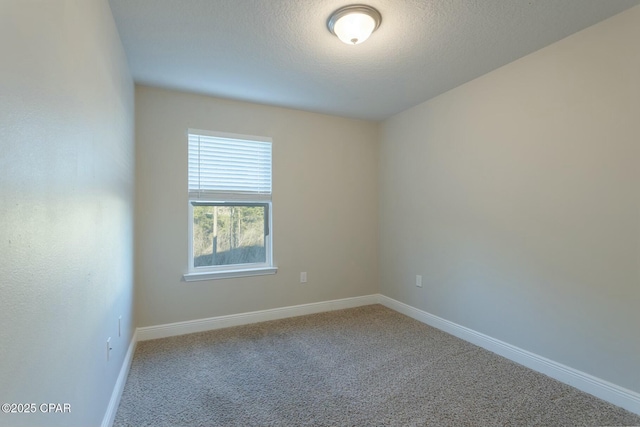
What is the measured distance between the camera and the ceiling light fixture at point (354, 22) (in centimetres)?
183

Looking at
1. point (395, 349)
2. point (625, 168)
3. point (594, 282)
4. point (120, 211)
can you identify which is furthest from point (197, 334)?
point (625, 168)

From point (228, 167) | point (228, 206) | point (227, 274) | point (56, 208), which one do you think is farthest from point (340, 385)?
point (228, 167)

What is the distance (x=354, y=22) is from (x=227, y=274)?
2604 millimetres

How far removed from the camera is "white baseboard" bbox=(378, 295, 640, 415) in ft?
6.13

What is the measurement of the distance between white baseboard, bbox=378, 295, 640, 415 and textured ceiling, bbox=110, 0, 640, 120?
7.74 ft

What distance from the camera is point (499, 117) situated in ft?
8.50

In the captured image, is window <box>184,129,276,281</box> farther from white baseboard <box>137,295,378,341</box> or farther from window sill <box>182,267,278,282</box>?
white baseboard <box>137,295,378,341</box>

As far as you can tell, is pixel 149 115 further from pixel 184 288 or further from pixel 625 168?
pixel 625 168

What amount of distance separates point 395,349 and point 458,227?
1.31 metres

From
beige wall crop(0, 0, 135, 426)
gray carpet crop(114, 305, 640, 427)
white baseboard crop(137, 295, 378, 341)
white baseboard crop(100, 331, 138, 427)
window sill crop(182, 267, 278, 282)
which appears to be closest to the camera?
beige wall crop(0, 0, 135, 426)

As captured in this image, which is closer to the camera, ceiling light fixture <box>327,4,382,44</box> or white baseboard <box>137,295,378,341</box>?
ceiling light fixture <box>327,4,382,44</box>

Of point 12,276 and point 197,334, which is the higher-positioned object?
point 12,276

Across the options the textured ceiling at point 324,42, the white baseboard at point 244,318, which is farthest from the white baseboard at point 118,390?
the textured ceiling at point 324,42

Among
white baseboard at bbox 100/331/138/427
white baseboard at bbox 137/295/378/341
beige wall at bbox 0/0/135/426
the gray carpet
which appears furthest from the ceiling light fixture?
white baseboard at bbox 137/295/378/341
